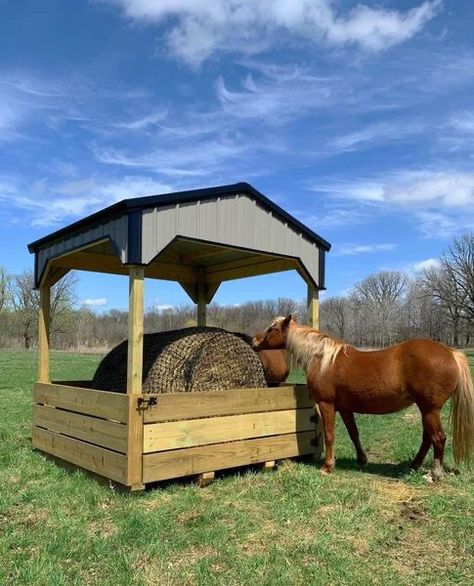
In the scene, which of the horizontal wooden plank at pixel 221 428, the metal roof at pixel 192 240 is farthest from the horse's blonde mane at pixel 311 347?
the metal roof at pixel 192 240

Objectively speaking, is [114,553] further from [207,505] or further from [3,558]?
[207,505]

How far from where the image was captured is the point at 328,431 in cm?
585

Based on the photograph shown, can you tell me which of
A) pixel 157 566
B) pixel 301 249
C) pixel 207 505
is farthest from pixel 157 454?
pixel 301 249

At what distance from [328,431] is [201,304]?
3105 millimetres

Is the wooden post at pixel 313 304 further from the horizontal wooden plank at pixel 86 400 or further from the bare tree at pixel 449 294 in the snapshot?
the bare tree at pixel 449 294

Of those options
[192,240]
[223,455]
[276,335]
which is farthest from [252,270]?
[223,455]

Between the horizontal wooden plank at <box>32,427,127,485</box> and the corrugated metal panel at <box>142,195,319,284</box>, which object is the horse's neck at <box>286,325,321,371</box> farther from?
the horizontal wooden plank at <box>32,427,127,485</box>

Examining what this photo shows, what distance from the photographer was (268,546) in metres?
3.74

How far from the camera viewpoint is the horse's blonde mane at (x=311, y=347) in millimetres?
5941

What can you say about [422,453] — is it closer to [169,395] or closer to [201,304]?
[169,395]

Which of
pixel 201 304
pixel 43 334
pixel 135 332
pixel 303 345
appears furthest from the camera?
pixel 201 304

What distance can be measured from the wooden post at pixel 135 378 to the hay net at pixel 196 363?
708mm

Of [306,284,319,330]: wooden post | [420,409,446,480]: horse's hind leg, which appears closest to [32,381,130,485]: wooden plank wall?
[306,284,319,330]: wooden post

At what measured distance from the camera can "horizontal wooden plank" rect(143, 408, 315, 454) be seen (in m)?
4.98
